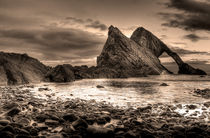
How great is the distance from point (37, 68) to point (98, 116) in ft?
118

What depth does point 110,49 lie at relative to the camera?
100 meters

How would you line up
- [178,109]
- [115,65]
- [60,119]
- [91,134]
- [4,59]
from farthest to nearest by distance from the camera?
[115,65] < [4,59] < [178,109] < [60,119] < [91,134]

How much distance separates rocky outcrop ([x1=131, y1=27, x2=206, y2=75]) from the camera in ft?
397

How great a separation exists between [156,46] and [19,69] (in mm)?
112075

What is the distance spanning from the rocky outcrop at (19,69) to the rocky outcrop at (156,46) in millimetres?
92326

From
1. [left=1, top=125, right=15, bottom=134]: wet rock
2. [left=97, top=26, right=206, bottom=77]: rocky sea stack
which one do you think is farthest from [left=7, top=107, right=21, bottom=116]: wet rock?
[left=97, top=26, right=206, bottom=77]: rocky sea stack

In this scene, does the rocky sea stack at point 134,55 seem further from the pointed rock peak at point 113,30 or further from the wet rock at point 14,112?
the wet rock at point 14,112

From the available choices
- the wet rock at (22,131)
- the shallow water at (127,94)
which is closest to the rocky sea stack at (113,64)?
the shallow water at (127,94)

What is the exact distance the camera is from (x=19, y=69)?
1334 inches

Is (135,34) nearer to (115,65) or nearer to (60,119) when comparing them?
(115,65)

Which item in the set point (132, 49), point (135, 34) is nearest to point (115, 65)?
point (132, 49)

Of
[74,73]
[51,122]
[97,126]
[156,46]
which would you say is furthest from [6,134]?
[156,46]

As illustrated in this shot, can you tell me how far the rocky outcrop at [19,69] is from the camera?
30688 millimetres

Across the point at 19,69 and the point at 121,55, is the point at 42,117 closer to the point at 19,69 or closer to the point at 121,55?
the point at 19,69
